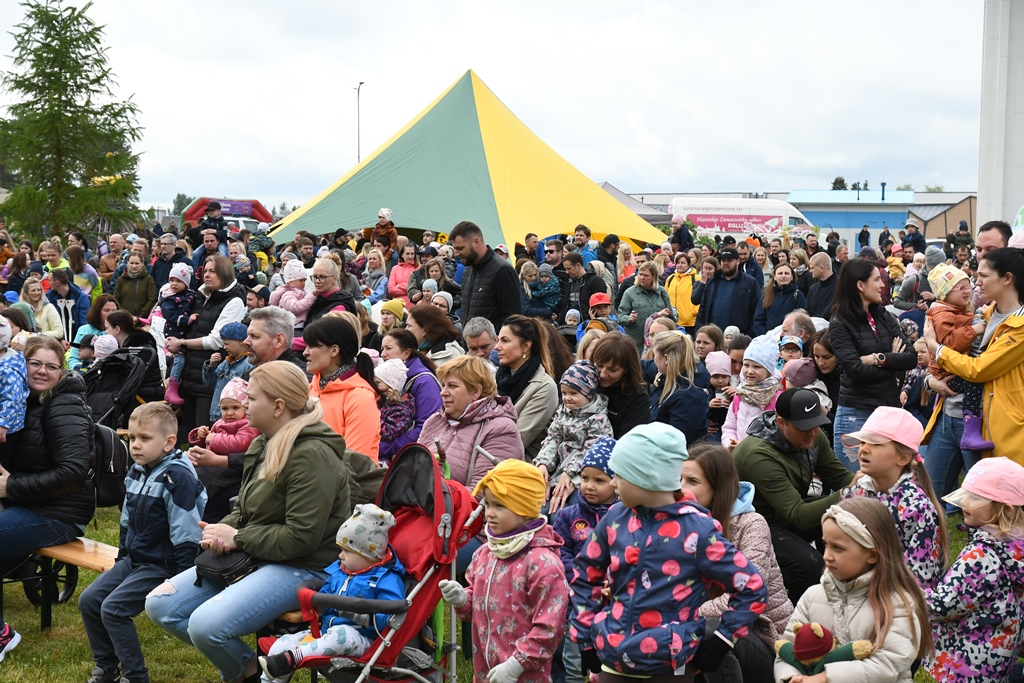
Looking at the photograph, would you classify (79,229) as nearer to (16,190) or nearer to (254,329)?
(16,190)

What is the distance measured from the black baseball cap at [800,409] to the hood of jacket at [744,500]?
0.41 m

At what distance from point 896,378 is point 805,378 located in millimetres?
864

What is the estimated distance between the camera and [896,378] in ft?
23.0

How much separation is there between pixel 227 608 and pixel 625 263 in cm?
1125

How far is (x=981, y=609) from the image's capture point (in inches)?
160

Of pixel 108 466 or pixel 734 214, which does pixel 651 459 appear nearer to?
pixel 108 466

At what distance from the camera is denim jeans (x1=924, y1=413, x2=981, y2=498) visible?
6.32 metres

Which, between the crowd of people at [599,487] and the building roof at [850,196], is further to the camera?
the building roof at [850,196]

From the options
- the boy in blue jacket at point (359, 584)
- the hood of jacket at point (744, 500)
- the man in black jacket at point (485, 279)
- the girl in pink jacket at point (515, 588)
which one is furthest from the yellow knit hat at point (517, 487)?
the man in black jacket at point (485, 279)

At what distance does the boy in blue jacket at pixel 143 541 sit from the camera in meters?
5.00

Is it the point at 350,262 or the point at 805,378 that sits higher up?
the point at 350,262

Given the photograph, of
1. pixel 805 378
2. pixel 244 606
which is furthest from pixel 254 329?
pixel 805 378

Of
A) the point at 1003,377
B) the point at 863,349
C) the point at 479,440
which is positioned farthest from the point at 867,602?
the point at 863,349

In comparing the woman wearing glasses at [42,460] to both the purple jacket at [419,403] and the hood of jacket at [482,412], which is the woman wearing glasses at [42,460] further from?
the hood of jacket at [482,412]
